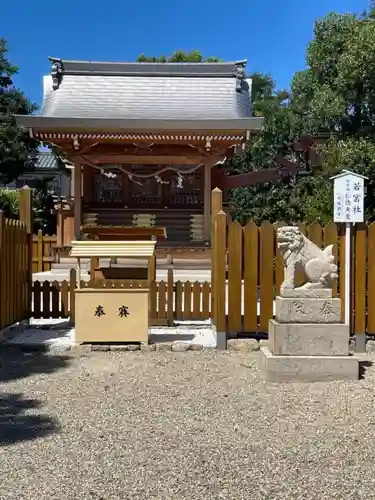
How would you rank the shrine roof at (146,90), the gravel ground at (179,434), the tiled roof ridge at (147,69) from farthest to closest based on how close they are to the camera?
1. the tiled roof ridge at (147,69)
2. the shrine roof at (146,90)
3. the gravel ground at (179,434)

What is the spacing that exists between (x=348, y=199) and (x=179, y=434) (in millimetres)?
4827

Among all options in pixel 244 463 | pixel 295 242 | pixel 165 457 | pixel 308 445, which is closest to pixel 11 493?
pixel 165 457

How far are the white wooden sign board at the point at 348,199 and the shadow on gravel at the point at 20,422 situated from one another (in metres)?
4.81

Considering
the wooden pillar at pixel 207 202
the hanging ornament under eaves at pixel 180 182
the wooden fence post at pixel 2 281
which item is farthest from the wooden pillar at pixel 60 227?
the wooden fence post at pixel 2 281

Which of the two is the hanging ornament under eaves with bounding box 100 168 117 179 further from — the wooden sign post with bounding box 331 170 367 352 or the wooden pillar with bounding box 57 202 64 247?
the wooden sign post with bounding box 331 170 367 352

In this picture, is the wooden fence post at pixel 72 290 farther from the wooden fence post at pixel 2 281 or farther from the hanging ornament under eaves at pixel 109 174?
the hanging ornament under eaves at pixel 109 174

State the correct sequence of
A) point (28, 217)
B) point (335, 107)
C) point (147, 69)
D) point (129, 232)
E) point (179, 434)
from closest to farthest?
point (179, 434) → point (28, 217) → point (129, 232) → point (335, 107) → point (147, 69)

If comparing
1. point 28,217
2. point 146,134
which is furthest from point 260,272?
point 146,134

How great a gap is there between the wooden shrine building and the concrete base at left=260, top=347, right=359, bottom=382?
10.2 metres

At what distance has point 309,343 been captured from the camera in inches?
241

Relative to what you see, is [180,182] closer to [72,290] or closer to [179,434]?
[72,290]

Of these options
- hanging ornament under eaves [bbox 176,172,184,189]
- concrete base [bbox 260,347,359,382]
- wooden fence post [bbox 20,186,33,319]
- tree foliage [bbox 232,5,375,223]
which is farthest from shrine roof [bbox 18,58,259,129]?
concrete base [bbox 260,347,359,382]

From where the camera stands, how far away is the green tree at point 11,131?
2398 centimetres

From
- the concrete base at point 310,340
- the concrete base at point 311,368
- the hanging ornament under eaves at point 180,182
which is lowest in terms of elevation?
the concrete base at point 311,368
